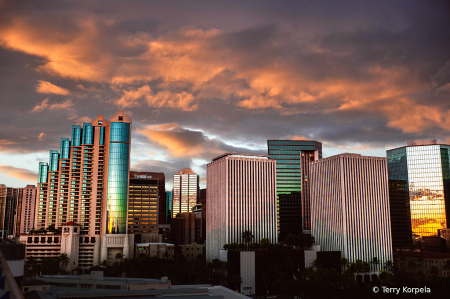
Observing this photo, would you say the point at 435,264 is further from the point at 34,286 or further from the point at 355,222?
the point at 34,286

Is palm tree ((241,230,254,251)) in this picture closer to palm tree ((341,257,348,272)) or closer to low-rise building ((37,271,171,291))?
palm tree ((341,257,348,272))

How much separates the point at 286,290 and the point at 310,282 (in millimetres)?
10585

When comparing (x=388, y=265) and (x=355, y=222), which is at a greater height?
(x=355, y=222)

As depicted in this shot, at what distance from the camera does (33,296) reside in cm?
6469

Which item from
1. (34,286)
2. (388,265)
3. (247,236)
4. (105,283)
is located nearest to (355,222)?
(388,265)

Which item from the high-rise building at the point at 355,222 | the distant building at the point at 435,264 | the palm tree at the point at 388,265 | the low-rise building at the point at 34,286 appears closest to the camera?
the low-rise building at the point at 34,286

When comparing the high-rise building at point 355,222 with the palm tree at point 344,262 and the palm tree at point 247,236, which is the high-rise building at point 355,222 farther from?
the palm tree at point 247,236

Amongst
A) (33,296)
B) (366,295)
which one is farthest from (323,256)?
(33,296)

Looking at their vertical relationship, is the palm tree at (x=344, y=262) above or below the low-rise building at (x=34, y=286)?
below

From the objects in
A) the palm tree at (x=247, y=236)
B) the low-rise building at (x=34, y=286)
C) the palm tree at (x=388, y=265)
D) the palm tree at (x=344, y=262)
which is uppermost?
the palm tree at (x=247, y=236)

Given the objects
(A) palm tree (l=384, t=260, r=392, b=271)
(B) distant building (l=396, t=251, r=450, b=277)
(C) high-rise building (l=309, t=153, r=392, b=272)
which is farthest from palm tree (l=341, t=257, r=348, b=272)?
(B) distant building (l=396, t=251, r=450, b=277)

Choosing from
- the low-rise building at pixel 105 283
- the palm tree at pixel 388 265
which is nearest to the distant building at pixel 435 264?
the palm tree at pixel 388 265

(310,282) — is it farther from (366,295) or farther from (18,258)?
(18,258)

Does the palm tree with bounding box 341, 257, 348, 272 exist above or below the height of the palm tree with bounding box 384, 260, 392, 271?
above
